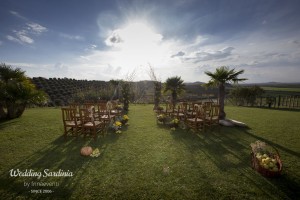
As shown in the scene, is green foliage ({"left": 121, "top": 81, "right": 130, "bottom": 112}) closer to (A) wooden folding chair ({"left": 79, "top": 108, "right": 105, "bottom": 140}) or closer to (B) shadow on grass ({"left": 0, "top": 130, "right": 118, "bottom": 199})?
(A) wooden folding chair ({"left": 79, "top": 108, "right": 105, "bottom": 140})

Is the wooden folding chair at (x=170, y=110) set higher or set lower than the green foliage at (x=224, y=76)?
lower

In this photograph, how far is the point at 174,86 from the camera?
443 inches

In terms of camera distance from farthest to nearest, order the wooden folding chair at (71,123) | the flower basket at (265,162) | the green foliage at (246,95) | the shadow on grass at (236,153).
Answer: the green foliage at (246,95) < the wooden folding chair at (71,123) < the flower basket at (265,162) < the shadow on grass at (236,153)

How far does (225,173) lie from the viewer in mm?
3346

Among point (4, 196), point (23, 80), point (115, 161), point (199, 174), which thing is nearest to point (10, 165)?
point (4, 196)

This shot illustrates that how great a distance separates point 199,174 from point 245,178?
35.6 inches

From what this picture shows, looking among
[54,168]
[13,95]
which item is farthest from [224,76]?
[13,95]

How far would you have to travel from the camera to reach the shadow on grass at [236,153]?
290 centimetres

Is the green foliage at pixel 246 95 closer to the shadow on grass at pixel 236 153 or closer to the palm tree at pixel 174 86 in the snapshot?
the palm tree at pixel 174 86

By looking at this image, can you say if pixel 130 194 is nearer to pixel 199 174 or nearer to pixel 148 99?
pixel 199 174

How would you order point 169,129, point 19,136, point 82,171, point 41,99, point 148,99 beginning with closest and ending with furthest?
point 82,171 → point 19,136 → point 169,129 → point 41,99 → point 148,99

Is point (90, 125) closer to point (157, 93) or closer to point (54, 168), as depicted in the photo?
point (54, 168)

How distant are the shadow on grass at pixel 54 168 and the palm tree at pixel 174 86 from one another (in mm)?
A: 7013

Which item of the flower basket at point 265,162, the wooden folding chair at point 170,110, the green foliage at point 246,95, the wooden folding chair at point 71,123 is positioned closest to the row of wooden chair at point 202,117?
the wooden folding chair at point 170,110
